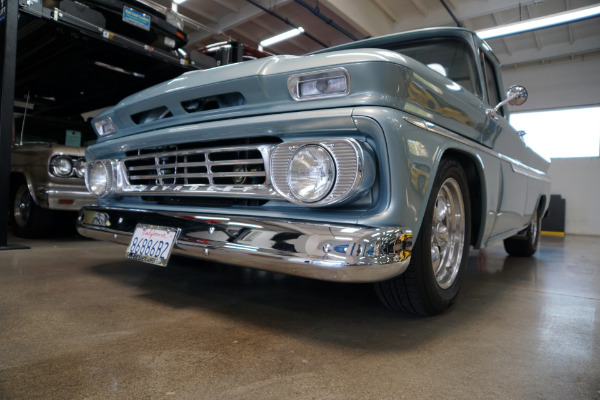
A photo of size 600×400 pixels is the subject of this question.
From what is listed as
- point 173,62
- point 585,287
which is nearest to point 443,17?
point 173,62

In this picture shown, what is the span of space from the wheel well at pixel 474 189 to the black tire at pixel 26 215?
3866 millimetres

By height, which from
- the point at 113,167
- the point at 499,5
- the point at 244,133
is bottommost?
the point at 113,167

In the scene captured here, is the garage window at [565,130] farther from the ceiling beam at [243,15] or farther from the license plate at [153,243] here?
the license plate at [153,243]

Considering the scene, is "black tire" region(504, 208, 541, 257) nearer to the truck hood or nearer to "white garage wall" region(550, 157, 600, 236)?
the truck hood

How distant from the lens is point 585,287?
268 centimetres

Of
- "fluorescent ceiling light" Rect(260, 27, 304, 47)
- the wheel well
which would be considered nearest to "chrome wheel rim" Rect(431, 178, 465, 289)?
the wheel well

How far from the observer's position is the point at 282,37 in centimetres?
1002

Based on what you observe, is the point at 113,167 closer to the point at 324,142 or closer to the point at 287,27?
the point at 324,142

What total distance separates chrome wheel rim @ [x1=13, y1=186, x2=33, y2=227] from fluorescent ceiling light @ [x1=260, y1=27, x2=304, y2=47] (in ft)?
22.9

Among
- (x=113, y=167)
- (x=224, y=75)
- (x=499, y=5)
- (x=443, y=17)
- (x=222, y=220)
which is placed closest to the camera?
(x=222, y=220)

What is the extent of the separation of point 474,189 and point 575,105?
9629 mm

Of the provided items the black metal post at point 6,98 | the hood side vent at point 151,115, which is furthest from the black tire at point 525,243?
the black metal post at point 6,98

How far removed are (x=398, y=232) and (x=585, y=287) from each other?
213cm

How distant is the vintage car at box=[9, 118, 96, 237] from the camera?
12.2 feet
